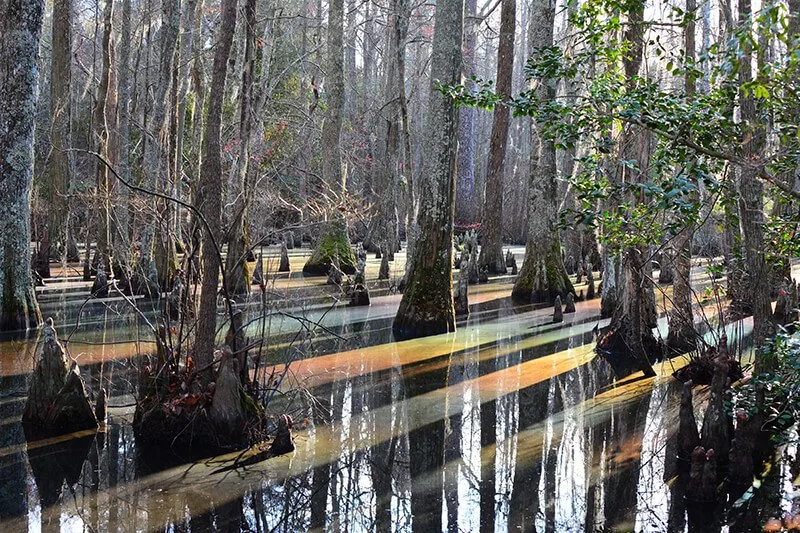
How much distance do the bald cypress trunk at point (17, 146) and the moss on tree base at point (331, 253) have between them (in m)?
8.62

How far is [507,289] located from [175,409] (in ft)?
39.2

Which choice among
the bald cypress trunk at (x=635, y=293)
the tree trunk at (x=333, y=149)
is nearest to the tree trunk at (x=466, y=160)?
the tree trunk at (x=333, y=149)

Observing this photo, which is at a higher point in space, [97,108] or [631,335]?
[97,108]

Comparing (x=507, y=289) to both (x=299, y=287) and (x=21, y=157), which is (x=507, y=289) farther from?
(x=21, y=157)

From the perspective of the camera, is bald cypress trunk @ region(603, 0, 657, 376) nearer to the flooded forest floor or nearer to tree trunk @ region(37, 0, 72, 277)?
the flooded forest floor

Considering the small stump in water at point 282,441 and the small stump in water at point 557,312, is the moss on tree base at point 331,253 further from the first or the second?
the small stump in water at point 282,441

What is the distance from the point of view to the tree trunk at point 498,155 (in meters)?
17.9

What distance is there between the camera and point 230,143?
1936cm

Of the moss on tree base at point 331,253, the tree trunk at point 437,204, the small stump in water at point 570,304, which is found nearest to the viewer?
the tree trunk at point 437,204

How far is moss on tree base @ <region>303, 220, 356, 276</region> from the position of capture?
61.5 ft

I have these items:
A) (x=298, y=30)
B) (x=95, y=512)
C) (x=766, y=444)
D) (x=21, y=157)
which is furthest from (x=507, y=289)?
(x=298, y=30)

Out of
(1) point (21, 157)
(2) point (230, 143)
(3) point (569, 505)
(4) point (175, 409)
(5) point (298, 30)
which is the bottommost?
(3) point (569, 505)

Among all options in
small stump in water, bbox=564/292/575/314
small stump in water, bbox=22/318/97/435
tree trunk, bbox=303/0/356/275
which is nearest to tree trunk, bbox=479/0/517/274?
tree trunk, bbox=303/0/356/275

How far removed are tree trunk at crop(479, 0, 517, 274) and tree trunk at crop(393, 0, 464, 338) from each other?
19.2 feet
